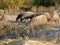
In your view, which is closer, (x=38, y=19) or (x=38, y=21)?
(x=38, y=21)

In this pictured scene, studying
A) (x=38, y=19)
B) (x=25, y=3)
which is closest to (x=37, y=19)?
(x=38, y=19)

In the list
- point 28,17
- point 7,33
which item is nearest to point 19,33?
point 7,33

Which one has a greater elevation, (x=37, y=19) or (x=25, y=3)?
(x=25, y=3)

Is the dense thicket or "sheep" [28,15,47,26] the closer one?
"sheep" [28,15,47,26]

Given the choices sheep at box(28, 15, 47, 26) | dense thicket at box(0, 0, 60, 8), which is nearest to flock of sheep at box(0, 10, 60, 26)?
sheep at box(28, 15, 47, 26)

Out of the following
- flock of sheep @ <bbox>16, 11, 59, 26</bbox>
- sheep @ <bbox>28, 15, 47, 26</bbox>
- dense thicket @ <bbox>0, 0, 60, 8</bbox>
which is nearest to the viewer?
sheep @ <bbox>28, 15, 47, 26</bbox>

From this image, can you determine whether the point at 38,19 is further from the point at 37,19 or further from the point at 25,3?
the point at 25,3

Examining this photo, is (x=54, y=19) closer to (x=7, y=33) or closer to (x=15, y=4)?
(x=7, y=33)

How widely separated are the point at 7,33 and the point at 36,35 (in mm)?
1145

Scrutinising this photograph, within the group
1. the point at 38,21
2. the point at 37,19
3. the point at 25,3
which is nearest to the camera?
the point at 38,21

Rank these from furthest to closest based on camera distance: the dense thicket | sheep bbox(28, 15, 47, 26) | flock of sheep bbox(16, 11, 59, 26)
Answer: the dense thicket
flock of sheep bbox(16, 11, 59, 26)
sheep bbox(28, 15, 47, 26)

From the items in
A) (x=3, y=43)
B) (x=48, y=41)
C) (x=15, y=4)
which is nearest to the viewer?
(x=3, y=43)

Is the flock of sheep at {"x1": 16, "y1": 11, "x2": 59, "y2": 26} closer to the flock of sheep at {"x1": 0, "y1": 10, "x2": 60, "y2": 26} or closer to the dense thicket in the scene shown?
the flock of sheep at {"x1": 0, "y1": 10, "x2": 60, "y2": 26}

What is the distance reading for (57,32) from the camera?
10156mm
